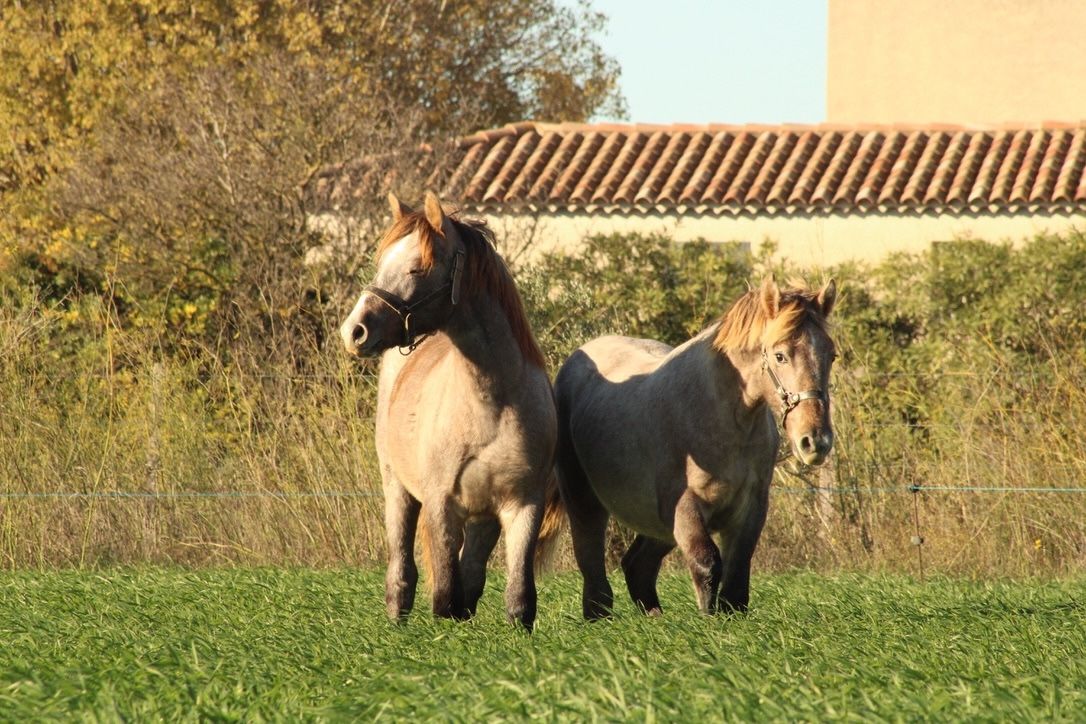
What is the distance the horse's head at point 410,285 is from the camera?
275 inches

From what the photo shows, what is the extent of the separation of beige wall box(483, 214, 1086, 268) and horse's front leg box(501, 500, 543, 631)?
52.9ft

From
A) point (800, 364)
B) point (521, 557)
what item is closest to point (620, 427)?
point (521, 557)

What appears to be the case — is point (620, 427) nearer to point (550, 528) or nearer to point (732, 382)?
point (732, 382)

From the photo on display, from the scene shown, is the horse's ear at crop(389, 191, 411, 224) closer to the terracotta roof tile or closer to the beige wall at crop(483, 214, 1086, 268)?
the terracotta roof tile

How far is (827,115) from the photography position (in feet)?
113

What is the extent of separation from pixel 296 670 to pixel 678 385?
2445mm

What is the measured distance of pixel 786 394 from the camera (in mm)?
7145

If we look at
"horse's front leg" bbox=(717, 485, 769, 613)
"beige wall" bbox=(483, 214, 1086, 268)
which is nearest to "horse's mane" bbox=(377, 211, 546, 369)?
"horse's front leg" bbox=(717, 485, 769, 613)

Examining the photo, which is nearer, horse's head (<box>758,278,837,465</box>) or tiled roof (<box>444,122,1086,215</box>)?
horse's head (<box>758,278,837,465</box>)

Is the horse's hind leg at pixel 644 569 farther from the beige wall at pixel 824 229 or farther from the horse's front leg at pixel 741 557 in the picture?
the beige wall at pixel 824 229

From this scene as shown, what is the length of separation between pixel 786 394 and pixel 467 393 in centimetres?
138

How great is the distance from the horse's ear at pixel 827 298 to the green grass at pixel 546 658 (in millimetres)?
1387

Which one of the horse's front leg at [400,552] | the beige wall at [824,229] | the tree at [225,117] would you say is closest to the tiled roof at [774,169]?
the beige wall at [824,229]

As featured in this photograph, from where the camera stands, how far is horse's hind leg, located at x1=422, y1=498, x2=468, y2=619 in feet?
23.9
